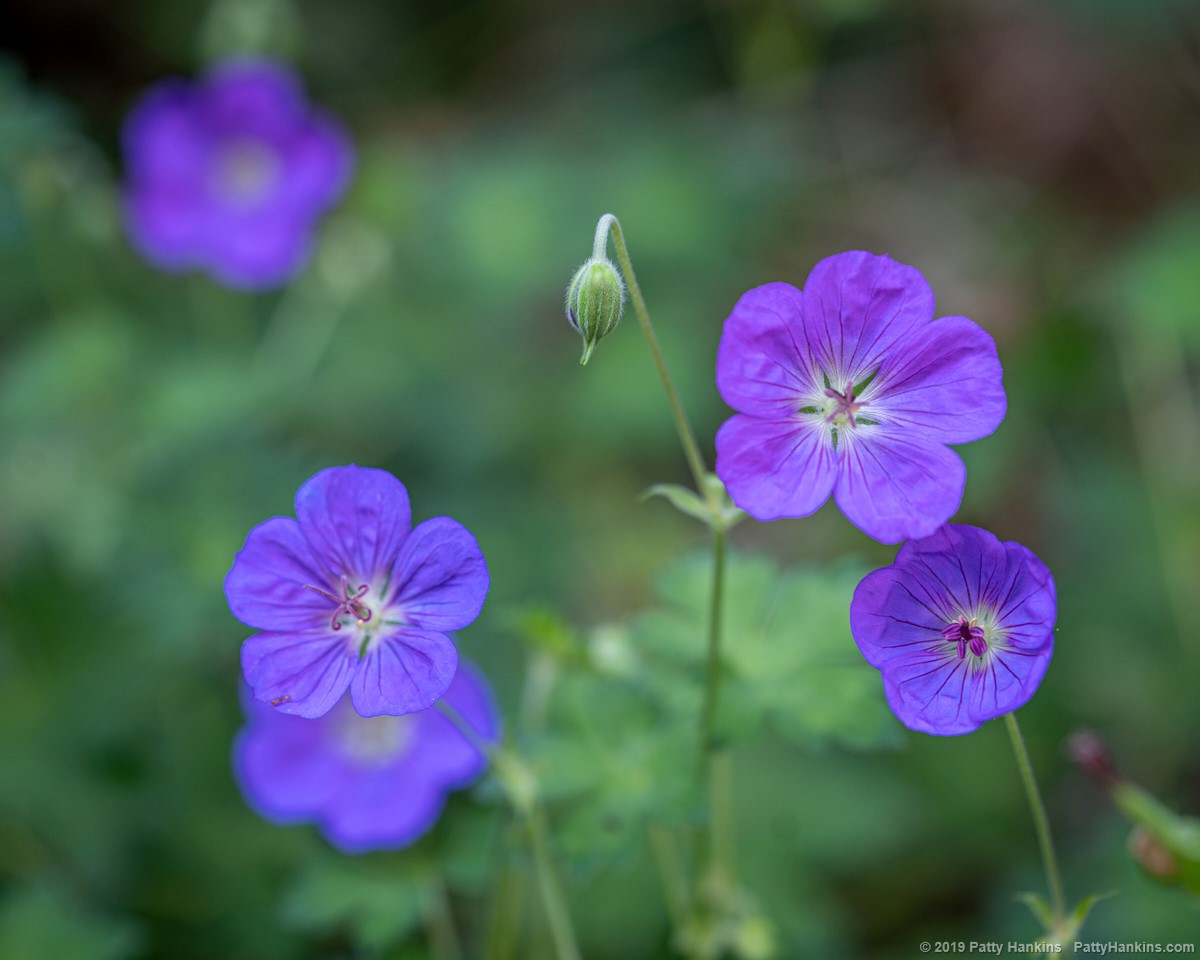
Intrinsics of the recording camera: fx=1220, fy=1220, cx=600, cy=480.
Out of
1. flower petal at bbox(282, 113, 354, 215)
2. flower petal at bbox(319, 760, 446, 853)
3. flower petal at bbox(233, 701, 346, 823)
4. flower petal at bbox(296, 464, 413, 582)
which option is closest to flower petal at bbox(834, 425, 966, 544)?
flower petal at bbox(296, 464, 413, 582)

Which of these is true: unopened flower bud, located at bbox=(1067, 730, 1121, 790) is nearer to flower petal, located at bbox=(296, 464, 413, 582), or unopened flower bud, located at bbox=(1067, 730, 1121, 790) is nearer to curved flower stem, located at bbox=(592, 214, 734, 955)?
curved flower stem, located at bbox=(592, 214, 734, 955)

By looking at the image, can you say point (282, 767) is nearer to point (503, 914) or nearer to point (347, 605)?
point (503, 914)

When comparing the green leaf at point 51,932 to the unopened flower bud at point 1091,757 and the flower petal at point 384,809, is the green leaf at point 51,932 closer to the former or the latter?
the flower petal at point 384,809

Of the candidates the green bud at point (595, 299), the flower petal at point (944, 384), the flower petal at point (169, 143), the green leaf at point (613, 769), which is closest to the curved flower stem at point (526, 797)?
the green leaf at point (613, 769)

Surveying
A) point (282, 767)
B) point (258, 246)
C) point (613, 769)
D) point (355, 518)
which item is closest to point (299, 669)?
point (355, 518)

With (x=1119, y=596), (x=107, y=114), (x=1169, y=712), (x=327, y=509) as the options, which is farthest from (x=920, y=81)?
(x=327, y=509)

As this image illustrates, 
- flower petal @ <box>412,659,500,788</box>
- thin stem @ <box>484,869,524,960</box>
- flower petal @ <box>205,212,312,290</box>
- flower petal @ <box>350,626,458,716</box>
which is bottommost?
thin stem @ <box>484,869,524,960</box>

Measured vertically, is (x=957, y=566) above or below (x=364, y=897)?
above
